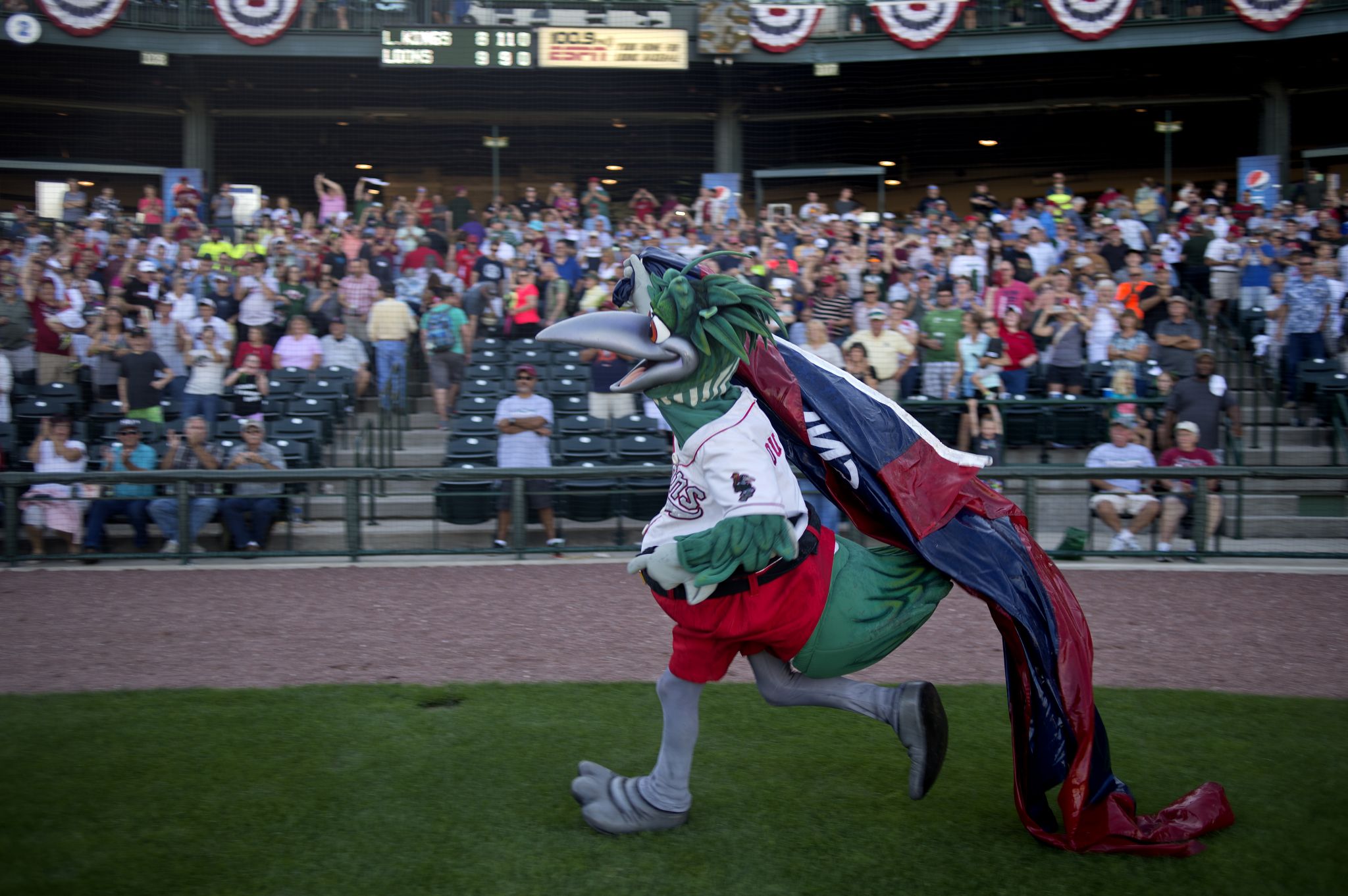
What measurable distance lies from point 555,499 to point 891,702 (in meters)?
5.94

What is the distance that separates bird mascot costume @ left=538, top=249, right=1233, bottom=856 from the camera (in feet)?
12.4

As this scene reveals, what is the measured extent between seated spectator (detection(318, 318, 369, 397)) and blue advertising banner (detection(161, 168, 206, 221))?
16.9 feet

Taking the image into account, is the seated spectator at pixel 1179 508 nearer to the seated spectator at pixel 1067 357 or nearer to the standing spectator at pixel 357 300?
the seated spectator at pixel 1067 357

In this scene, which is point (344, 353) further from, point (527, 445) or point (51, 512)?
point (51, 512)

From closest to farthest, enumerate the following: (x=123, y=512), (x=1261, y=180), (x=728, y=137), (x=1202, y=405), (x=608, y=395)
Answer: (x=123, y=512) → (x=1202, y=405) → (x=608, y=395) → (x=1261, y=180) → (x=728, y=137)

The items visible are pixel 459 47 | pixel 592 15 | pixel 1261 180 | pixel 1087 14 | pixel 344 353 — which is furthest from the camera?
pixel 592 15

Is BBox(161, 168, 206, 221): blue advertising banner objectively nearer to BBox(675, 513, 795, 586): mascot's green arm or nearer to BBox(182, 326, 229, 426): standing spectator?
BBox(182, 326, 229, 426): standing spectator

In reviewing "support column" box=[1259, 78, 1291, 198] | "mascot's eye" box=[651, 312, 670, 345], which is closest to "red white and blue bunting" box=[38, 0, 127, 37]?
"mascot's eye" box=[651, 312, 670, 345]

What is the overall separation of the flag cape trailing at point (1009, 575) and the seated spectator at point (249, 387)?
856 centimetres

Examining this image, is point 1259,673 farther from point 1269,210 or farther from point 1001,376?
point 1269,210

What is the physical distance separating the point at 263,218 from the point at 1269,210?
44.4 ft

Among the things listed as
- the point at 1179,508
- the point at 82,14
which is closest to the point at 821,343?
the point at 1179,508

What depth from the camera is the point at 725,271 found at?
9.24 meters

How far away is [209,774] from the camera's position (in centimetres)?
462
